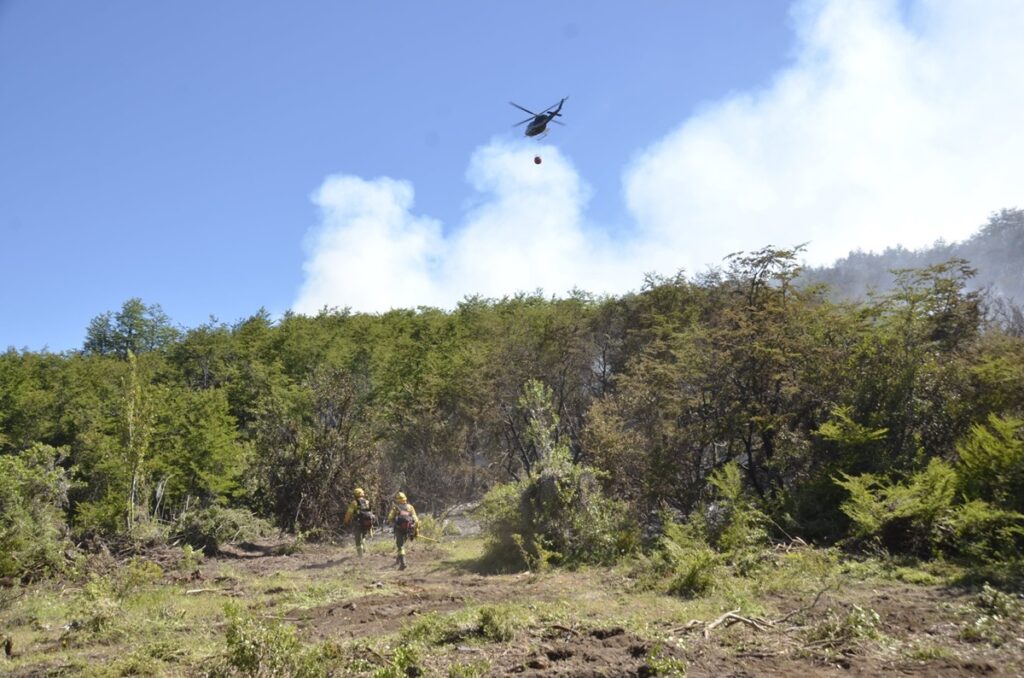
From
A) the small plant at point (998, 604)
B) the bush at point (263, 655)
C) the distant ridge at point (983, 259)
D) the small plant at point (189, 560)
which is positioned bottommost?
the small plant at point (189, 560)

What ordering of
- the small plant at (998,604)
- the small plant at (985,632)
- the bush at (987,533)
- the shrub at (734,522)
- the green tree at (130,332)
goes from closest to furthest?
the small plant at (985,632) < the small plant at (998,604) < the bush at (987,533) < the shrub at (734,522) < the green tree at (130,332)

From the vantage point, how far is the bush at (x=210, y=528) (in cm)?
1736

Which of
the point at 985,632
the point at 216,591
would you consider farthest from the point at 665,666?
the point at 216,591

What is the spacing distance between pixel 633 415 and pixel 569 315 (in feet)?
37.3

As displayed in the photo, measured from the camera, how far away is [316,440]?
20.8m

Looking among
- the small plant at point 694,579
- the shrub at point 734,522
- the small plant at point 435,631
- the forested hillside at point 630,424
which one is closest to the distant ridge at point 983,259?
the forested hillside at point 630,424

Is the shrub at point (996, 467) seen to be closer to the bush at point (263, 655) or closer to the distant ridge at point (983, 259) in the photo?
the bush at point (263, 655)

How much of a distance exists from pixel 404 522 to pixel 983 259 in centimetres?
6290

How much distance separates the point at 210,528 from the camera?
17.5 metres

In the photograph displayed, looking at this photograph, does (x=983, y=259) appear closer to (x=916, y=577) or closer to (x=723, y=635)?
(x=916, y=577)

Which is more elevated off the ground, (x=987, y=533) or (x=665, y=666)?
(x=987, y=533)

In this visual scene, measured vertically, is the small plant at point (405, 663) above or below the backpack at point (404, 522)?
below

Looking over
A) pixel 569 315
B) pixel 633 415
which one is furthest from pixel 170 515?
pixel 569 315

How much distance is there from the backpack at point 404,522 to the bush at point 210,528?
596 cm
